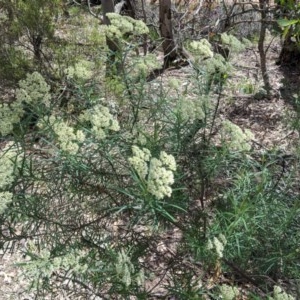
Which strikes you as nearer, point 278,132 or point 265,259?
point 265,259

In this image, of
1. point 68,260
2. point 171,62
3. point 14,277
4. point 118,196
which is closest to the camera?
point 68,260

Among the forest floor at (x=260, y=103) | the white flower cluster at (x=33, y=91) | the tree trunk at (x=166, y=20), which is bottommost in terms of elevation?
the forest floor at (x=260, y=103)

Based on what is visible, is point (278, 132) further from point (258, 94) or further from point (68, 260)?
point (68, 260)

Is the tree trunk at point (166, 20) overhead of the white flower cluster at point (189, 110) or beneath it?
beneath

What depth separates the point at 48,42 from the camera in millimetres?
5523

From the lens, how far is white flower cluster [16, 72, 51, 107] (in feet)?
6.68

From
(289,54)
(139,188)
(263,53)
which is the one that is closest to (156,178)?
(139,188)

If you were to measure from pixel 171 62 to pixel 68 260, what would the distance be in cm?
455

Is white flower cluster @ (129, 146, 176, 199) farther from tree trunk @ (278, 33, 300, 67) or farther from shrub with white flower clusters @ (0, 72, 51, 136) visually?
tree trunk @ (278, 33, 300, 67)

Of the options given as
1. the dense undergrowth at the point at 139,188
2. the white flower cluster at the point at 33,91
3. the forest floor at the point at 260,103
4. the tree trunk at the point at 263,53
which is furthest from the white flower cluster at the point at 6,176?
the tree trunk at the point at 263,53

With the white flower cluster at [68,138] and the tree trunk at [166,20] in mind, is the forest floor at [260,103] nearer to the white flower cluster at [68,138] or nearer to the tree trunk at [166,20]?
the tree trunk at [166,20]

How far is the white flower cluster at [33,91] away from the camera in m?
2.04

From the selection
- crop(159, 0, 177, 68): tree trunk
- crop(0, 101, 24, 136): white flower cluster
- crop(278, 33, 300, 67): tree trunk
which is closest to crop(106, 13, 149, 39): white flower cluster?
crop(0, 101, 24, 136): white flower cluster

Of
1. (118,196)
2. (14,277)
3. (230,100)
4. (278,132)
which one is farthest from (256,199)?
(230,100)
